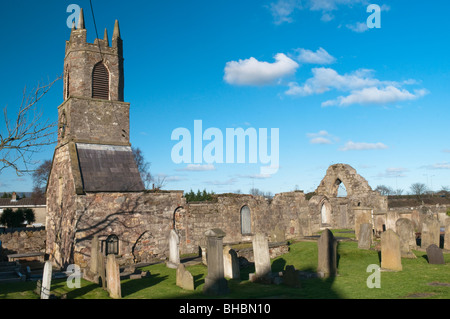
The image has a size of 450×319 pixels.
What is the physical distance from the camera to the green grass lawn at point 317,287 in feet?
31.4

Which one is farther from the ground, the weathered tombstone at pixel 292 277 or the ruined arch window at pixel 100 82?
the ruined arch window at pixel 100 82

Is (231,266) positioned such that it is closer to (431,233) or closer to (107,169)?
(431,233)

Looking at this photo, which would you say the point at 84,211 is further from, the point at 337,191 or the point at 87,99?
the point at 337,191

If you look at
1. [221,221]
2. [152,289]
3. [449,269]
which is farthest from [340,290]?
[221,221]

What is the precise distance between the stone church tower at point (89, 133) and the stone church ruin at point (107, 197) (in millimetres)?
52

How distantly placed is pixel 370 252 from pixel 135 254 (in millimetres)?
11070

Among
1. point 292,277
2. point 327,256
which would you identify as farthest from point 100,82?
point 292,277

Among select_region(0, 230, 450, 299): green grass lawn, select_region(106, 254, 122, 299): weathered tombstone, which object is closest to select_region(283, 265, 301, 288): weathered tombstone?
select_region(0, 230, 450, 299): green grass lawn

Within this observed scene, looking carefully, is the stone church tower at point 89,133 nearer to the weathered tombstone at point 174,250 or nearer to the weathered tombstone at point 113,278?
the weathered tombstone at point 174,250

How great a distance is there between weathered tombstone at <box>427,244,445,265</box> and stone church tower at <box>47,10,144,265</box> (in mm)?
13388

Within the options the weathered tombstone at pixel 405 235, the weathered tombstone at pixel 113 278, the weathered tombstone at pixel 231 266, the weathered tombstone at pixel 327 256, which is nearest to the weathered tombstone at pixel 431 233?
the weathered tombstone at pixel 405 235

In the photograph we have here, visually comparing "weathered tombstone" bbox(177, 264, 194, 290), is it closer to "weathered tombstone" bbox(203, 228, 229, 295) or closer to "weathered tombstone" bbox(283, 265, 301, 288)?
"weathered tombstone" bbox(203, 228, 229, 295)

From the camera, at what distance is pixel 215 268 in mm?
10289

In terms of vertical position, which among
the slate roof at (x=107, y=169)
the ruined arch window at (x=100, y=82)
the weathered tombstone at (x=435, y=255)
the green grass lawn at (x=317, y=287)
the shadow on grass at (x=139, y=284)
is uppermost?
the ruined arch window at (x=100, y=82)
